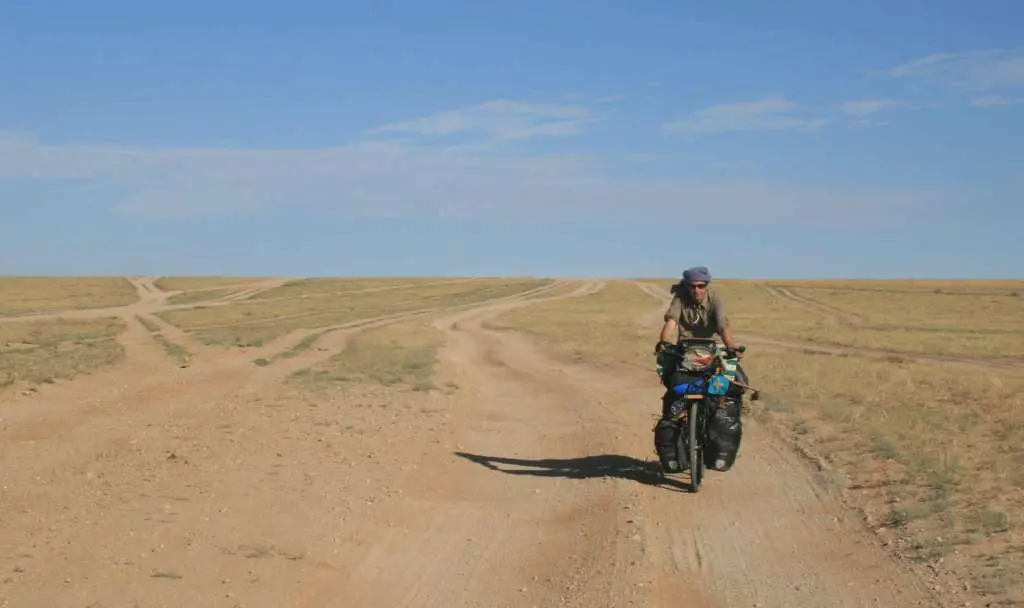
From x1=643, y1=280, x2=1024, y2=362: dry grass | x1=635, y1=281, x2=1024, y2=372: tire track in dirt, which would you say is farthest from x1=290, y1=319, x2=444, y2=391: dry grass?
x1=643, y1=280, x2=1024, y2=362: dry grass

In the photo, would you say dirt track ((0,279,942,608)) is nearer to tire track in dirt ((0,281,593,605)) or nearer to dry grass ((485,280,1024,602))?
tire track in dirt ((0,281,593,605))

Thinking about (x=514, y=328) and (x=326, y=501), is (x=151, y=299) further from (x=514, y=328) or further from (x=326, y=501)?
(x=326, y=501)

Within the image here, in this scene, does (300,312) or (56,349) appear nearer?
(56,349)

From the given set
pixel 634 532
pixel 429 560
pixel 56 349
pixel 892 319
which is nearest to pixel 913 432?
pixel 634 532

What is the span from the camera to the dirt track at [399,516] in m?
8.09

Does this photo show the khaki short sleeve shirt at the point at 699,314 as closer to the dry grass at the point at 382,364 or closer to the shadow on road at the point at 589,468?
the shadow on road at the point at 589,468

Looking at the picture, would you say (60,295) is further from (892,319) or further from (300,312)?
(892,319)

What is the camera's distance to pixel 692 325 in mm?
11930

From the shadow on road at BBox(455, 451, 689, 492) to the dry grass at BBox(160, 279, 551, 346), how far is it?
23.6 meters

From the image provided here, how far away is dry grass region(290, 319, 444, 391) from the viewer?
2311 cm

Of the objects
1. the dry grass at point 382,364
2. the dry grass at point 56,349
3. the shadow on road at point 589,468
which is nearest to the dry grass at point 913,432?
the shadow on road at point 589,468

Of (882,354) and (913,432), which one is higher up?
(913,432)

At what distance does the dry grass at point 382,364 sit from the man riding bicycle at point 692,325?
10.6m

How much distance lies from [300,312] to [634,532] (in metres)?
60.8
